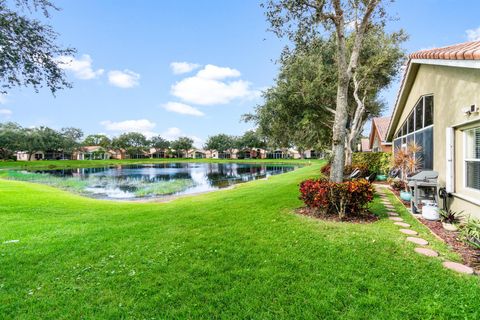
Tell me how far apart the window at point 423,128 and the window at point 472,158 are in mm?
2292

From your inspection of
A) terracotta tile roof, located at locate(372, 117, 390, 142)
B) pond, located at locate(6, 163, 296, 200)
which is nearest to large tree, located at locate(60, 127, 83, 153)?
pond, located at locate(6, 163, 296, 200)

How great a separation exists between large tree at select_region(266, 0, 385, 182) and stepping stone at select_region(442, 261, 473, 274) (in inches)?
132

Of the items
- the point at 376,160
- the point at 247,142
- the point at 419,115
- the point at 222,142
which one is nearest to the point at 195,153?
the point at 222,142

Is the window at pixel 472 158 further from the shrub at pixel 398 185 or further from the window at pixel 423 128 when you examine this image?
the shrub at pixel 398 185

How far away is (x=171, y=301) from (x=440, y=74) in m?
8.33

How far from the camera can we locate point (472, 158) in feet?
18.1

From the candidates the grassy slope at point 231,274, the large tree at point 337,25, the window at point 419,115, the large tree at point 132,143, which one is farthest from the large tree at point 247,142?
the grassy slope at point 231,274

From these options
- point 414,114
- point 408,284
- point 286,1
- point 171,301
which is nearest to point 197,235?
point 171,301

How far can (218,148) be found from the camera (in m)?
80.3

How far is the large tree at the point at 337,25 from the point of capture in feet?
23.0

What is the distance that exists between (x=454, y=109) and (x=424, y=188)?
6.88 ft

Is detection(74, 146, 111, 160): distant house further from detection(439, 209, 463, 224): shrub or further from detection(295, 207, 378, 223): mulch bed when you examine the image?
detection(439, 209, 463, 224): shrub

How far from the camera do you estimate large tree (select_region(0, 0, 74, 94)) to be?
4.41 meters

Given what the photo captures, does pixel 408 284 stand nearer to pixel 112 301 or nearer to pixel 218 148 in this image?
pixel 112 301
